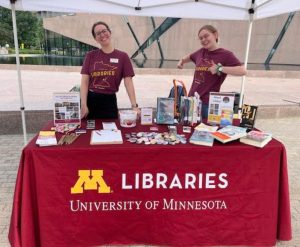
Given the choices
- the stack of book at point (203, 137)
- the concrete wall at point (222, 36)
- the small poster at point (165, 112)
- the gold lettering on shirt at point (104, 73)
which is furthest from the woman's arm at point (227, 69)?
the concrete wall at point (222, 36)

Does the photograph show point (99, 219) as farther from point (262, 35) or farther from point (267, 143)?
point (262, 35)

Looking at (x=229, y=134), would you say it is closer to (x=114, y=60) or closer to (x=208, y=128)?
(x=208, y=128)

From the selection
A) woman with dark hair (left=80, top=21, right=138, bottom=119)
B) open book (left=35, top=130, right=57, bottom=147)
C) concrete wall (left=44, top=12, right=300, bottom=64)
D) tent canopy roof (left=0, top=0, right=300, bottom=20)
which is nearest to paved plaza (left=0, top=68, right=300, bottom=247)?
open book (left=35, top=130, right=57, bottom=147)

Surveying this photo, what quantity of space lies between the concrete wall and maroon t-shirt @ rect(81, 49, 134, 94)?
1413 centimetres

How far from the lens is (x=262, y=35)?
15.6 metres

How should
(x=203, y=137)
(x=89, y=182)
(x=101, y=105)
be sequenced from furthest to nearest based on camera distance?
(x=101, y=105), (x=203, y=137), (x=89, y=182)

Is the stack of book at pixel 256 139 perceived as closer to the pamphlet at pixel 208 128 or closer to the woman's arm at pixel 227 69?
the pamphlet at pixel 208 128

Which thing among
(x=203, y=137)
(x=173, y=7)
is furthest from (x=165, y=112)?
(x=173, y=7)

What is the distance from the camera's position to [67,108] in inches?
91.2

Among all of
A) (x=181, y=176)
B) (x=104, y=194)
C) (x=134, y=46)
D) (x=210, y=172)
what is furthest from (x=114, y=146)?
(x=134, y=46)

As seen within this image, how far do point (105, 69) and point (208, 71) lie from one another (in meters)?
0.93

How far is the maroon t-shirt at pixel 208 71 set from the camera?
267 centimetres

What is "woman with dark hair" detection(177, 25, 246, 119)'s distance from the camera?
260 centimetres

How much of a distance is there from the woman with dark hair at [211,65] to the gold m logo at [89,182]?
1251 mm
